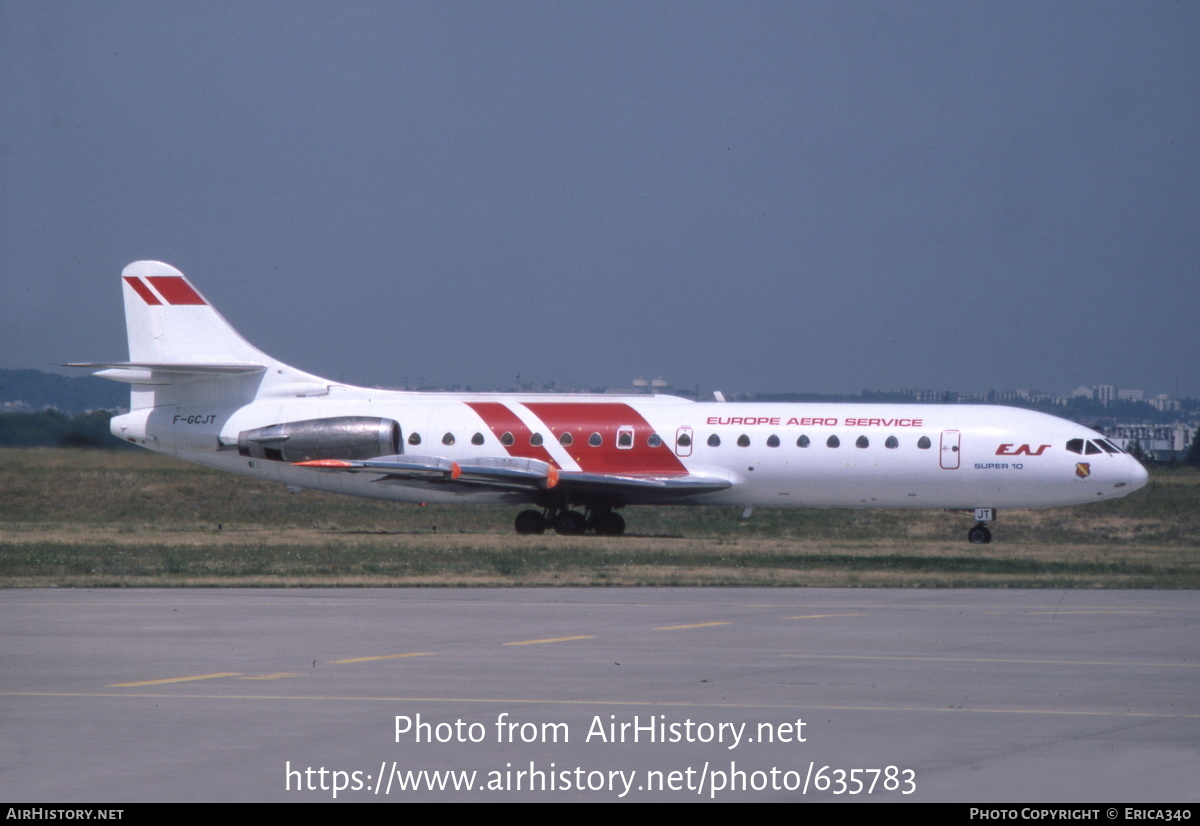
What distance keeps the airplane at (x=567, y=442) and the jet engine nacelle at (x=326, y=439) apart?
43mm

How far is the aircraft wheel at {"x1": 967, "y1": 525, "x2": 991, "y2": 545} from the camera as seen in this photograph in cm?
3534

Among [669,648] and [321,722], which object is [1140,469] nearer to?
[669,648]

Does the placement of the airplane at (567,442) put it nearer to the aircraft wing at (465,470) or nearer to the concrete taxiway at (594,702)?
the aircraft wing at (465,470)

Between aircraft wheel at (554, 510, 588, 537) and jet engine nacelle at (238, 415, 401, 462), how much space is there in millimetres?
4243

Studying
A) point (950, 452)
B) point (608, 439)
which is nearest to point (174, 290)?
point (608, 439)

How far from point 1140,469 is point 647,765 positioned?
90.8 feet

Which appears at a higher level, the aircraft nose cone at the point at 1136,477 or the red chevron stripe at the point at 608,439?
the red chevron stripe at the point at 608,439

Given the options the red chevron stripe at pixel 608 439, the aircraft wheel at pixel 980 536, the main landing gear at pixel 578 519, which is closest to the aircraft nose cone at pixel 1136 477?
the aircraft wheel at pixel 980 536

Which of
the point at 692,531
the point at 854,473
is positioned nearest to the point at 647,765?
the point at 854,473

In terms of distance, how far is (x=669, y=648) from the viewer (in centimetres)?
1555

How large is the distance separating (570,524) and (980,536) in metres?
9.42

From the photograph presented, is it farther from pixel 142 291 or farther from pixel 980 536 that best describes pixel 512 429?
pixel 980 536

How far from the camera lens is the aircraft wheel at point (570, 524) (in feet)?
124

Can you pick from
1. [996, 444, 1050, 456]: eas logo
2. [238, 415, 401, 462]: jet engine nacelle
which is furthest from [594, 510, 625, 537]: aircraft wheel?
[996, 444, 1050, 456]: eas logo
